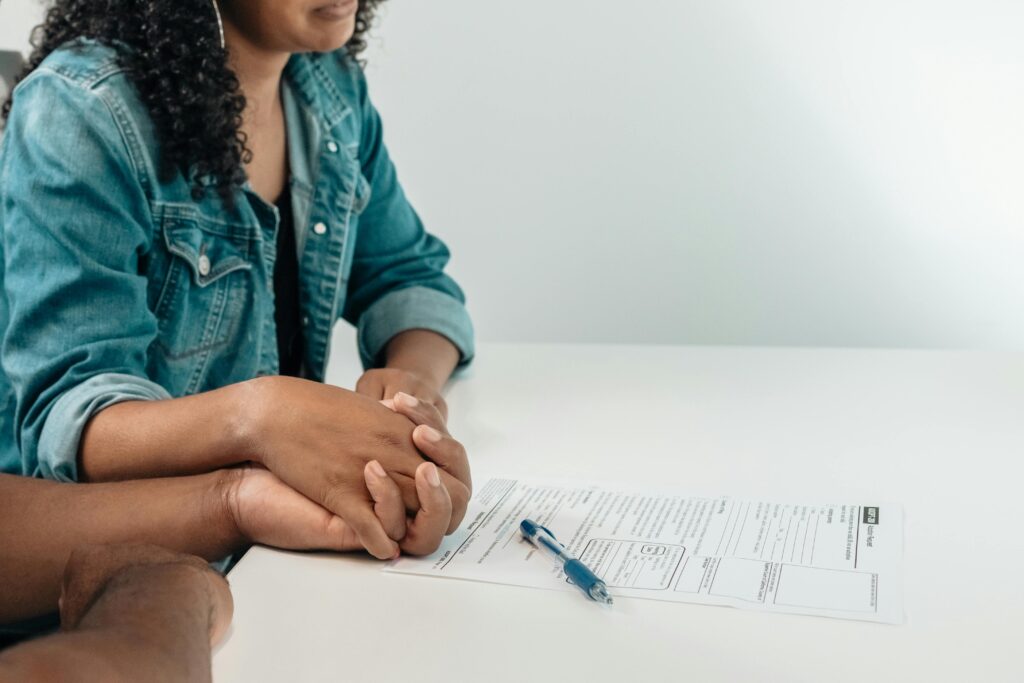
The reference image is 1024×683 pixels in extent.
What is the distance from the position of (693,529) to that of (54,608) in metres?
0.47

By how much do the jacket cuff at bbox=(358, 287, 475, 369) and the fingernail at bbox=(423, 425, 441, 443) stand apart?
481mm

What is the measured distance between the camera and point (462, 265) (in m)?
2.16

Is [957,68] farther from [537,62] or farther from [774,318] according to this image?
[537,62]

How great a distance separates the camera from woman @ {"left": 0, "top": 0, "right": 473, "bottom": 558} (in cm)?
87

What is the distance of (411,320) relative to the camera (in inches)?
53.1

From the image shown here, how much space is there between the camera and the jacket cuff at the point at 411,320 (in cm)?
134

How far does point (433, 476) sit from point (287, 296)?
594 millimetres

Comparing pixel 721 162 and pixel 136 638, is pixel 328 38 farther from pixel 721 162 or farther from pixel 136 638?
pixel 721 162

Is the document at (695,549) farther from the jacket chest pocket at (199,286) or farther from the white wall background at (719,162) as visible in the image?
the white wall background at (719,162)

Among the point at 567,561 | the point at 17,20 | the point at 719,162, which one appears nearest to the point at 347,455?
the point at 567,561

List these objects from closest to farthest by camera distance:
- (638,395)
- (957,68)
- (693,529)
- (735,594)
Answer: (735,594) < (693,529) < (638,395) < (957,68)

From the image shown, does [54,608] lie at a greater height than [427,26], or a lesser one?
lesser

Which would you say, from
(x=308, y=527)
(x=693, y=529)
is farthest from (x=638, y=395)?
(x=308, y=527)

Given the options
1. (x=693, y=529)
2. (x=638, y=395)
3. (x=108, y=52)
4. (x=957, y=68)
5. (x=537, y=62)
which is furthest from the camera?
(x=537, y=62)
